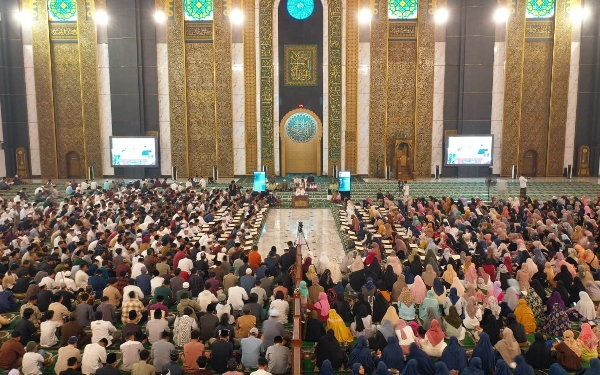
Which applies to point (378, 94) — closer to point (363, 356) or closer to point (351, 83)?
point (351, 83)

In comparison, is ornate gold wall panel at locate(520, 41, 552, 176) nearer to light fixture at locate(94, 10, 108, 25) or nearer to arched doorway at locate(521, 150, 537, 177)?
arched doorway at locate(521, 150, 537, 177)

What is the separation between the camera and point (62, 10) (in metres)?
19.8

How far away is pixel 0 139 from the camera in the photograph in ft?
65.6

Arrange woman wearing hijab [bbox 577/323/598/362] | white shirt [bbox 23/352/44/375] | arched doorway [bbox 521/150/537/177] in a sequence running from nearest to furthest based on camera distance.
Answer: white shirt [bbox 23/352/44/375], woman wearing hijab [bbox 577/323/598/362], arched doorway [bbox 521/150/537/177]

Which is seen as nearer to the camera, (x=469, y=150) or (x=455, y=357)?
(x=455, y=357)

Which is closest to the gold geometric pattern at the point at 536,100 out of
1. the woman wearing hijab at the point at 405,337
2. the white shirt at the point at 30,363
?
the woman wearing hijab at the point at 405,337

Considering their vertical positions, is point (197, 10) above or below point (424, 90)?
above

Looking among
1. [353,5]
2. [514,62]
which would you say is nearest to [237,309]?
[353,5]

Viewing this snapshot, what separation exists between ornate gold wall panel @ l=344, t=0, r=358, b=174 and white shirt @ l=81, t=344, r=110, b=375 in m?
15.5

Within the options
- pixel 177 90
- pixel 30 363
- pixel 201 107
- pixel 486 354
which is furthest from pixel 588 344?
pixel 177 90

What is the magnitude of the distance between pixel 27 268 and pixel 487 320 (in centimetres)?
681

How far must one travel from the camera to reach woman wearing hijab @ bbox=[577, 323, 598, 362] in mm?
5934

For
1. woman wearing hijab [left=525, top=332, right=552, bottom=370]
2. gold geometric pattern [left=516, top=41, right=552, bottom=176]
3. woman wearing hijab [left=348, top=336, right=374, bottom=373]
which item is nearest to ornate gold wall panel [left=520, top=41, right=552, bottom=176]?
gold geometric pattern [left=516, top=41, right=552, bottom=176]

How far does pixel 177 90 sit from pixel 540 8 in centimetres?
1400
